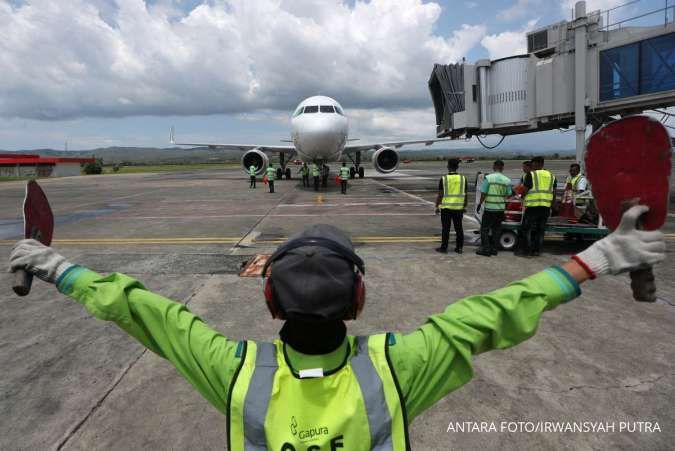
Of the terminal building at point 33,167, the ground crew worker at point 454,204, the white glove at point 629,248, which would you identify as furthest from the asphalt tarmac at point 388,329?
the terminal building at point 33,167

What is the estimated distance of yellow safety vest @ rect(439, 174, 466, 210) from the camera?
7652 millimetres

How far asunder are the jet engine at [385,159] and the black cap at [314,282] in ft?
79.7

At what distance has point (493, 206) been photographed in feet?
24.5

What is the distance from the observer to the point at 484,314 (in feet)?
4.46

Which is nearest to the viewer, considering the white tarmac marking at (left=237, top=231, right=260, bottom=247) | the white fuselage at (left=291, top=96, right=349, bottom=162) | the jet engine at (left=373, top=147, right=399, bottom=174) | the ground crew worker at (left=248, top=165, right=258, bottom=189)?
the white tarmac marking at (left=237, top=231, right=260, bottom=247)

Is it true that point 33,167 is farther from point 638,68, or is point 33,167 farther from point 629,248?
point 629,248

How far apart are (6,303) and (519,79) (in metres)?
17.3

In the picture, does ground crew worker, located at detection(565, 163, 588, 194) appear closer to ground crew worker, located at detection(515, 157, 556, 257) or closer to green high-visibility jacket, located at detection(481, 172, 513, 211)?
ground crew worker, located at detection(515, 157, 556, 257)

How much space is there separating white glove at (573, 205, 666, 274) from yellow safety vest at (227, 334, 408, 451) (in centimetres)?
75

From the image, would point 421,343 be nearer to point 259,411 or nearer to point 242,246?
point 259,411

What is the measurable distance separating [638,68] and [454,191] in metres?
10.1

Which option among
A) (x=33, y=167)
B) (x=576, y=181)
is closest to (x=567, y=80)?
(x=576, y=181)

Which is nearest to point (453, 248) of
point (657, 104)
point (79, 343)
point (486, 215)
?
point (486, 215)

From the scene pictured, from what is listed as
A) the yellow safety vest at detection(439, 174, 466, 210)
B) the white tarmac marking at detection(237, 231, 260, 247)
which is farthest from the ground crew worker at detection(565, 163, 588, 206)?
the white tarmac marking at detection(237, 231, 260, 247)
